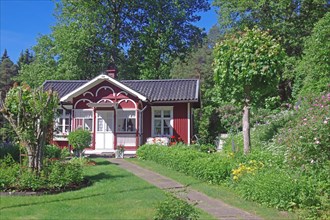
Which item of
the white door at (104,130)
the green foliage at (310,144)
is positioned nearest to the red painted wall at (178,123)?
the white door at (104,130)

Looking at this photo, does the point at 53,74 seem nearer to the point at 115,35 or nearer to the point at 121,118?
the point at 115,35

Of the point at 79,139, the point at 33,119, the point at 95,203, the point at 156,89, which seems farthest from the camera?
the point at 156,89

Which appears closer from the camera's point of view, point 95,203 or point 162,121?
point 95,203

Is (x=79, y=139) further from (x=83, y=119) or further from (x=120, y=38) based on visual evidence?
(x=120, y=38)

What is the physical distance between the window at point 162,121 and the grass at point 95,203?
1193 centimetres

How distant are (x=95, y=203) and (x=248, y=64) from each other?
6922mm

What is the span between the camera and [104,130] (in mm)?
21281

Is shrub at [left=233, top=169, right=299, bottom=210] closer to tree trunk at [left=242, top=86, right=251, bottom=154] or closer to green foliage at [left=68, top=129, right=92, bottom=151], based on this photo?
tree trunk at [left=242, top=86, right=251, bottom=154]

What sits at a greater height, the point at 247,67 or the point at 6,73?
the point at 6,73

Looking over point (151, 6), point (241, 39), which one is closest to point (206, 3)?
point (151, 6)

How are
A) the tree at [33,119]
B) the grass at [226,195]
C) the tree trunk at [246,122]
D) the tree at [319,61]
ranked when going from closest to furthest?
the grass at [226,195] < the tree at [33,119] < the tree trunk at [246,122] < the tree at [319,61]

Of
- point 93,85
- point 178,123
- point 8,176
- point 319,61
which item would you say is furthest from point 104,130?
point 8,176

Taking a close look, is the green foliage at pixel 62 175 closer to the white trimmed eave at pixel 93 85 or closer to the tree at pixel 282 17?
the white trimmed eave at pixel 93 85

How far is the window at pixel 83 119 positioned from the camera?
850 inches
